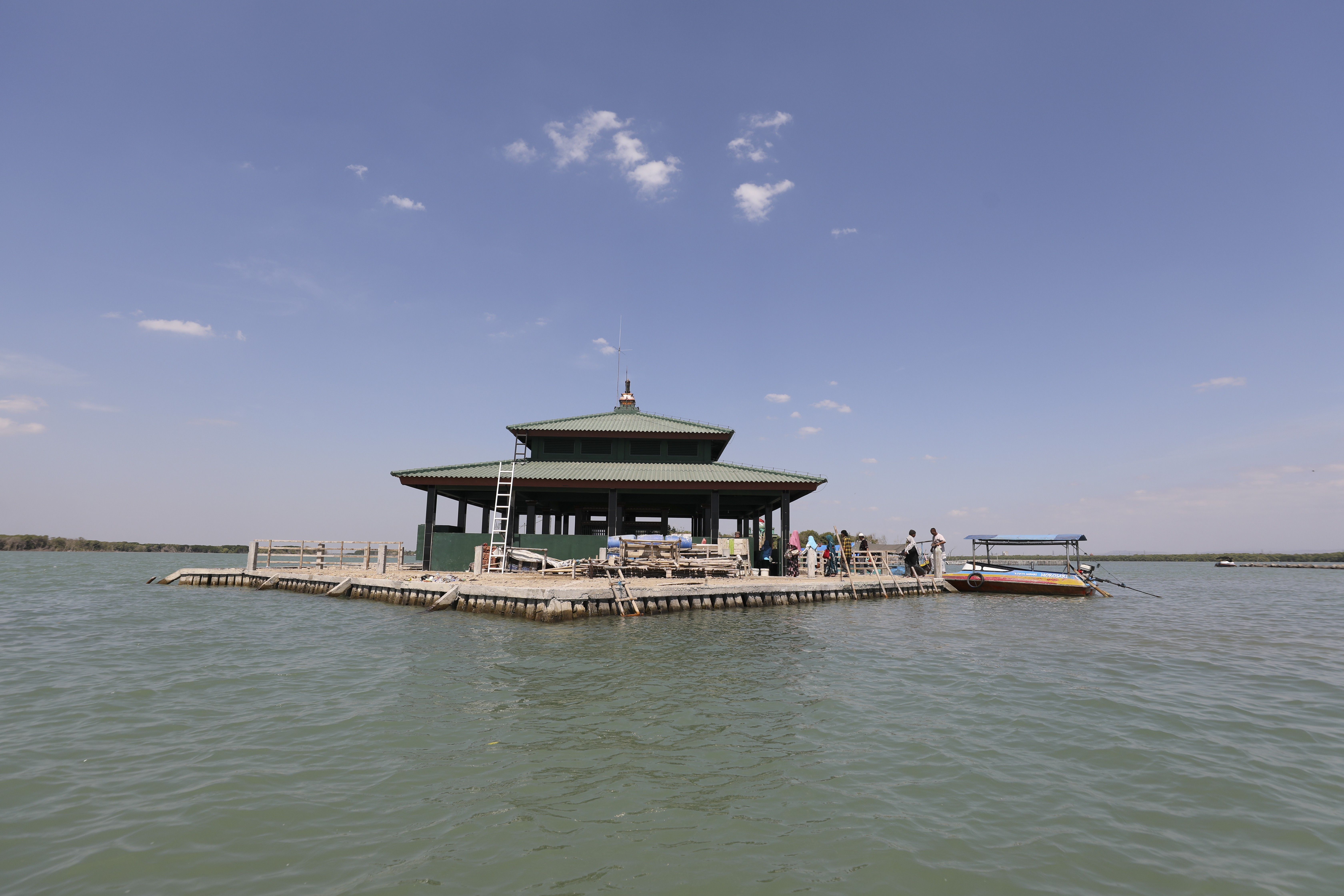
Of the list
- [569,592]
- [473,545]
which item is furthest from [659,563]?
[473,545]

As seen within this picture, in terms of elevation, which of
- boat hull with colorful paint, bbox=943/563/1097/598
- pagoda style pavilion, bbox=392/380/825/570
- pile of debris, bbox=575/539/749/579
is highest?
pagoda style pavilion, bbox=392/380/825/570

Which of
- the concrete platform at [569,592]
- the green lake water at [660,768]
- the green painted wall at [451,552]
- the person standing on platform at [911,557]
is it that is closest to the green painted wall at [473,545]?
the green painted wall at [451,552]

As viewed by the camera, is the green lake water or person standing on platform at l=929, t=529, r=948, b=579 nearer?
the green lake water

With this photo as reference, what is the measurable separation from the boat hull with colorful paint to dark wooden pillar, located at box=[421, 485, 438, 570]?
91.8 feet

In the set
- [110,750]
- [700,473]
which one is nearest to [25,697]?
[110,750]

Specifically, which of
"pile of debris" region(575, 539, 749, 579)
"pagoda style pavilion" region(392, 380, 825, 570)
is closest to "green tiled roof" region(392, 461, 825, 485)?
"pagoda style pavilion" region(392, 380, 825, 570)

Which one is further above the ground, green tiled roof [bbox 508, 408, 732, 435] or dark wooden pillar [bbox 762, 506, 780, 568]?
green tiled roof [bbox 508, 408, 732, 435]

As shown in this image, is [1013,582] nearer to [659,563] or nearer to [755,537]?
[755,537]

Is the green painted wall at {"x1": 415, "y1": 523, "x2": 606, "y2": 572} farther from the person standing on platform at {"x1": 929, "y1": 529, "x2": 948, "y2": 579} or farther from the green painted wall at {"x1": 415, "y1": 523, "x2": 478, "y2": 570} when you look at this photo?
the person standing on platform at {"x1": 929, "y1": 529, "x2": 948, "y2": 579}

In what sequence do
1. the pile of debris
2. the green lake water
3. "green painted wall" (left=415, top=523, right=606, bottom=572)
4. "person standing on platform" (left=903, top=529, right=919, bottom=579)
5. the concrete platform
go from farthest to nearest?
"person standing on platform" (left=903, top=529, right=919, bottom=579) < "green painted wall" (left=415, top=523, right=606, bottom=572) < the pile of debris < the concrete platform < the green lake water

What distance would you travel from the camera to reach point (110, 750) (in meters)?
8.11

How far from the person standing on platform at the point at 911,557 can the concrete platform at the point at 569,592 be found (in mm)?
3292

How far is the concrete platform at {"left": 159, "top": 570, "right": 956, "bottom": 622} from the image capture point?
806 inches

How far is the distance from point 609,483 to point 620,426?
6047 mm
